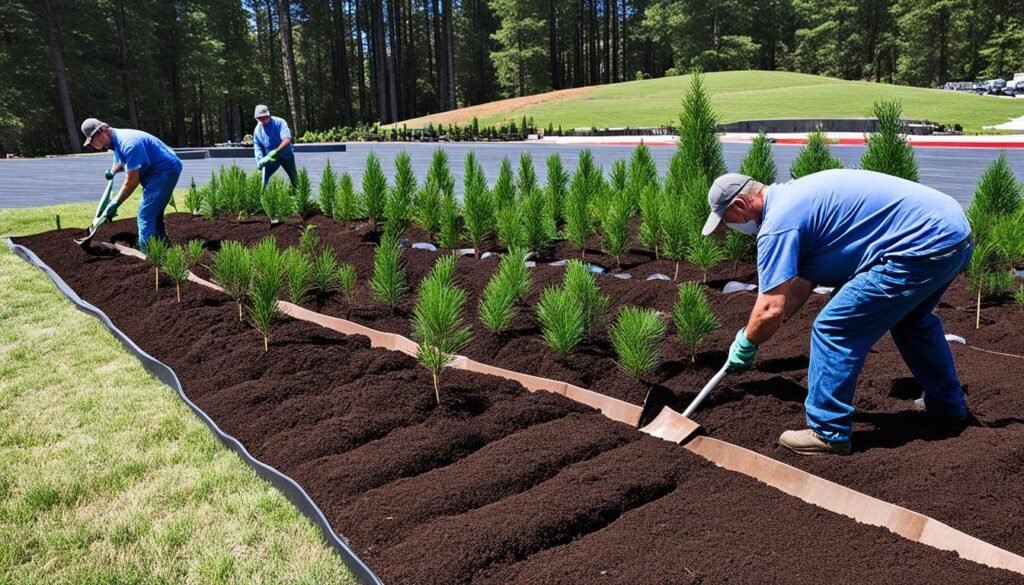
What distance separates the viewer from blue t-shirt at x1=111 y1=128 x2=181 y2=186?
695 cm

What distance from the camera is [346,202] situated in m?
7.60

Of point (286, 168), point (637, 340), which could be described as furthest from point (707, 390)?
point (286, 168)

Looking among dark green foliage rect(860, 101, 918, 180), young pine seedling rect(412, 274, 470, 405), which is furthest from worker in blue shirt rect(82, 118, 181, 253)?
dark green foliage rect(860, 101, 918, 180)

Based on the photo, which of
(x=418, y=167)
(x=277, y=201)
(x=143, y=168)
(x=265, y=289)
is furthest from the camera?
(x=418, y=167)

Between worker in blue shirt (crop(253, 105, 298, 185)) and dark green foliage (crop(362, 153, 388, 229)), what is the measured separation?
2448 millimetres

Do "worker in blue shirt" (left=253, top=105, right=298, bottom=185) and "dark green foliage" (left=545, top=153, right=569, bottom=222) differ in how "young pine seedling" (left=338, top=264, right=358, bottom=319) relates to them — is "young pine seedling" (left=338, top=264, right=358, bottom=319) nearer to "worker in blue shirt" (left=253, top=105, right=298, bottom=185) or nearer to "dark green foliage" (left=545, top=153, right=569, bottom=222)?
"dark green foliage" (left=545, top=153, right=569, bottom=222)

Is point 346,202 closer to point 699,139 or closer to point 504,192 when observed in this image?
point 504,192

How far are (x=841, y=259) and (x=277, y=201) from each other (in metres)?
6.31

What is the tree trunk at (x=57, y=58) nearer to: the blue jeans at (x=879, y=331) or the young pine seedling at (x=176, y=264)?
the young pine seedling at (x=176, y=264)

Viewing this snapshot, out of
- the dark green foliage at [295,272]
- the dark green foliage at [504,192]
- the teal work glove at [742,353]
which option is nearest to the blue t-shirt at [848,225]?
the teal work glove at [742,353]

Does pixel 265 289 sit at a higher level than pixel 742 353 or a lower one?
higher

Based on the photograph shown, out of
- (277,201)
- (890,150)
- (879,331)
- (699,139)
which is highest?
(699,139)

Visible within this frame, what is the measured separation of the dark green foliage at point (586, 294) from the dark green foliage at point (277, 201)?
4565 millimetres

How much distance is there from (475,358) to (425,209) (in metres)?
3.04
